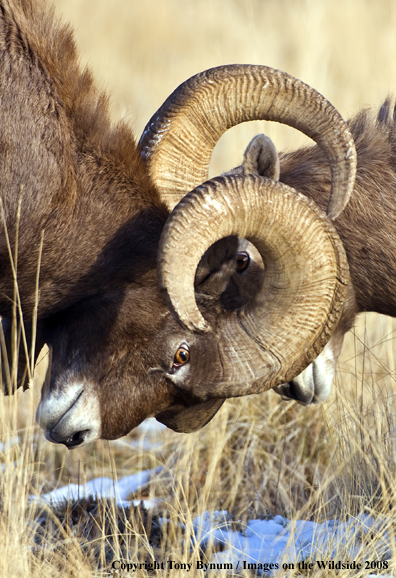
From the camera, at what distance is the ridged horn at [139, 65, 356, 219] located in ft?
11.9

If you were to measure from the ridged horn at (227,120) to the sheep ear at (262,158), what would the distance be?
159 mm

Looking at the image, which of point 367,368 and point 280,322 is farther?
point 367,368

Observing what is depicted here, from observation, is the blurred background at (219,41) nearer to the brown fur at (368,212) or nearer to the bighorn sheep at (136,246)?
the brown fur at (368,212)

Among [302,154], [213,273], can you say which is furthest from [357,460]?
[302,154]

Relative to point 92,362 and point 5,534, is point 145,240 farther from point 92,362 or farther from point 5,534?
point 5,534

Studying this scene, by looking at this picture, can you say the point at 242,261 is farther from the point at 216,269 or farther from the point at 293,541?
the point at 293,541

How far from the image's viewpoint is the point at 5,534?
3.55 meters

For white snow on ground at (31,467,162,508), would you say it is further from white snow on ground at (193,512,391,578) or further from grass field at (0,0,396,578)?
white snow on ground at (193,512,391,578)

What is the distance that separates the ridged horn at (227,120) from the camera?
364 cm

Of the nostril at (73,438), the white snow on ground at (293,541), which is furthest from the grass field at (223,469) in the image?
the nostril at (73,438)

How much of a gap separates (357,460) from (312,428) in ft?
3.32

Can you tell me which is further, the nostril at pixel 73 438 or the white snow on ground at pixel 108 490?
the white snow on ground at pixel 108 490

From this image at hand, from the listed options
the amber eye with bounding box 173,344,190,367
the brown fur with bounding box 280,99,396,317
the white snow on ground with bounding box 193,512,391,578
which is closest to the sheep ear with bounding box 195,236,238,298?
the amber eye with bounding box 173,344,190,367

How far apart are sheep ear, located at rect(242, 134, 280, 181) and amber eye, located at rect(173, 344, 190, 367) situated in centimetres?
97
